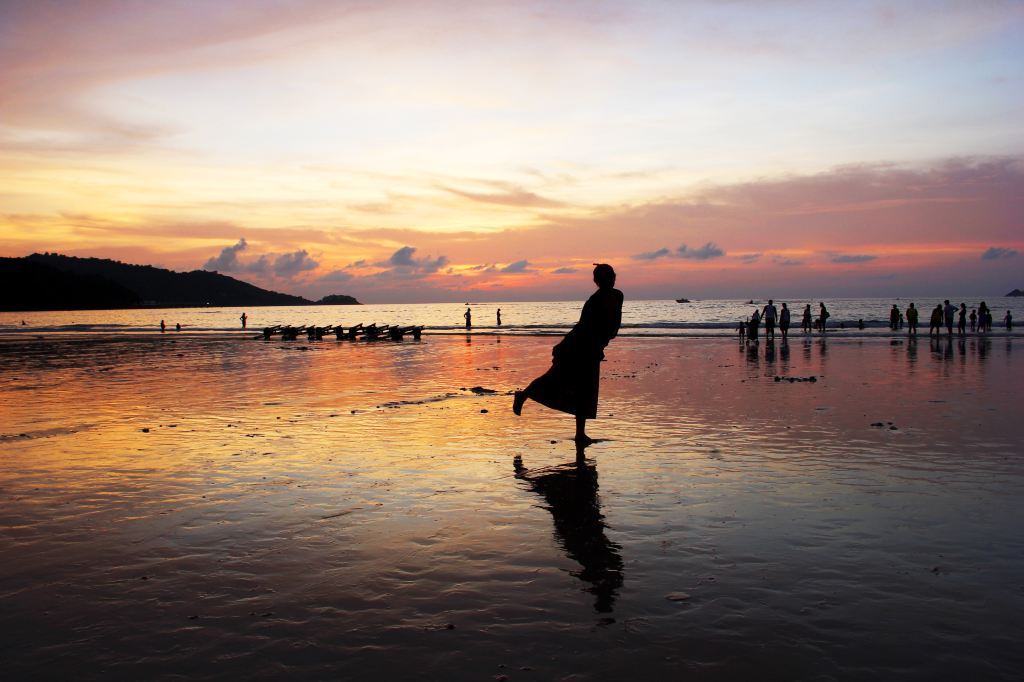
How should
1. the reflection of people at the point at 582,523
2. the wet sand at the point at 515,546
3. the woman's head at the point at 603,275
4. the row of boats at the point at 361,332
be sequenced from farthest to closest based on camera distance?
the row of boats at the point at 361,332, the woman's head at the point at 603,275, the reflection of people at the point at 582,523, the wet sand at the point at 515,546

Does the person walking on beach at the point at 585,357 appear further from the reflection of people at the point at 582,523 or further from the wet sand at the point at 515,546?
the reflection of people at the point at 582,523

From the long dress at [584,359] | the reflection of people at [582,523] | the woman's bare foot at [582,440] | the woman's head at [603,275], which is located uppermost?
the woman's head at [603,275]

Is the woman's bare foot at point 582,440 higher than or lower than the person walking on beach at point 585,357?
lower

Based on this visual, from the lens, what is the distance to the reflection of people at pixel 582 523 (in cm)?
517

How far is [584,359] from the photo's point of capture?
10.2 meters

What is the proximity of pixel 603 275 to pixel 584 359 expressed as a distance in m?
1.16

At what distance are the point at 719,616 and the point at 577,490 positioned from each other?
3.37m

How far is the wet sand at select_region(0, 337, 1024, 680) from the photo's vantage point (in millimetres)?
4117

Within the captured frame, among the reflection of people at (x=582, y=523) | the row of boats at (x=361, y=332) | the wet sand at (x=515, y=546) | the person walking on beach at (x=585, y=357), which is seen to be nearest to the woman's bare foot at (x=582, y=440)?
the person walking on beach at (x=585, y=357)

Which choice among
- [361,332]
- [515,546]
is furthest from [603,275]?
[361,332]

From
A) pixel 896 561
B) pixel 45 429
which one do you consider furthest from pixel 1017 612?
pixel 45 429

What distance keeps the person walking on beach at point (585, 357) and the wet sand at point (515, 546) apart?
0.66 m

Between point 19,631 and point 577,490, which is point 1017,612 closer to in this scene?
point 577,490

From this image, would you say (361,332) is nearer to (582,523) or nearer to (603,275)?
(603,275)
